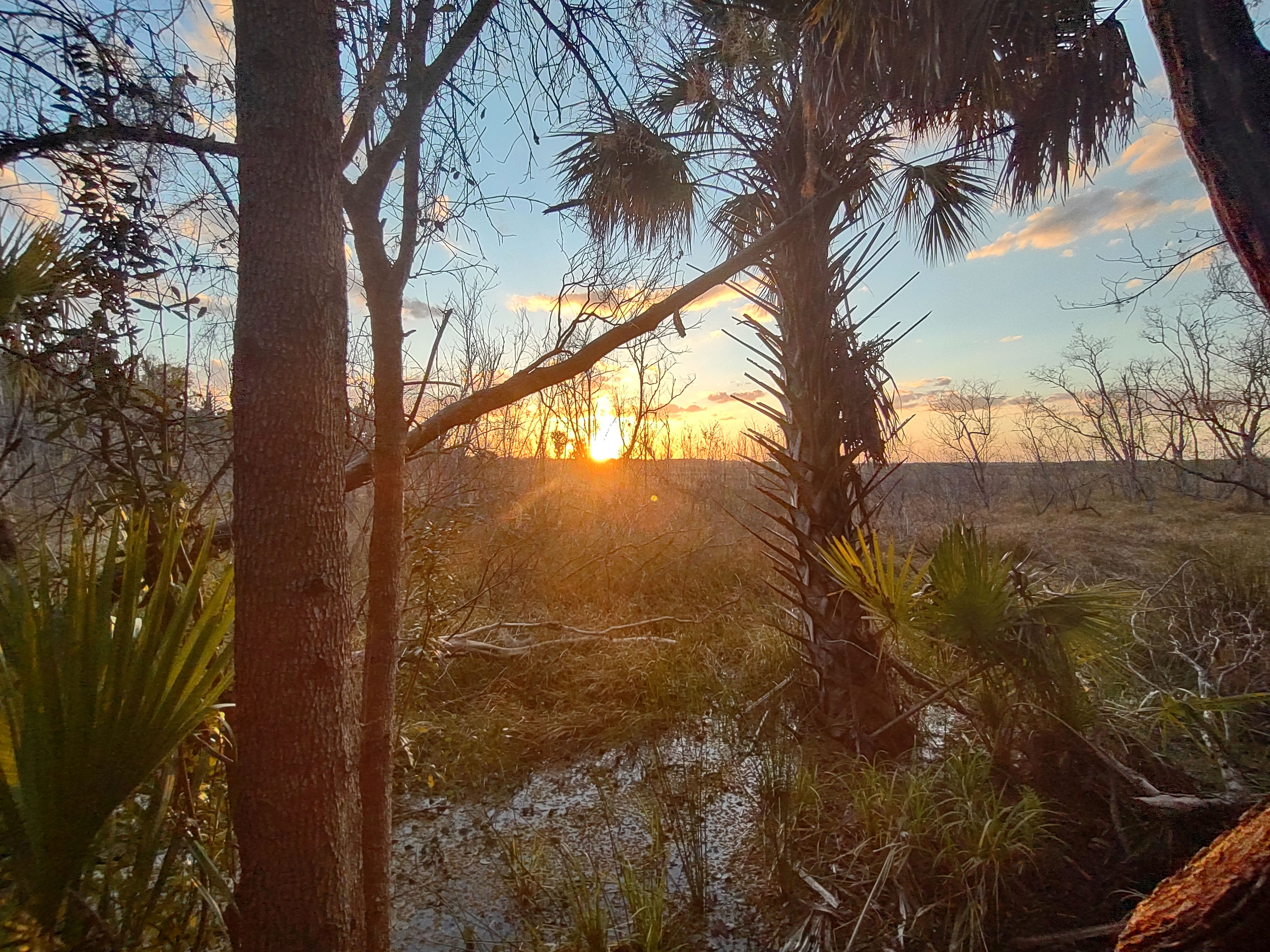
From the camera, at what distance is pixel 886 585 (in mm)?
2277

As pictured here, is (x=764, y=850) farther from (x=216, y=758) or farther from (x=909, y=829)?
(x=216, y=758)

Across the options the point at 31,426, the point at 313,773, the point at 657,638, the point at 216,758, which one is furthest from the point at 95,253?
the point at 657,638

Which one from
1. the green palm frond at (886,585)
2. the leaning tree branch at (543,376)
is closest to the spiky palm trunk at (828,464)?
the green palm frond at (886,585)

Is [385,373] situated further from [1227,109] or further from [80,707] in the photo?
[1227,109]

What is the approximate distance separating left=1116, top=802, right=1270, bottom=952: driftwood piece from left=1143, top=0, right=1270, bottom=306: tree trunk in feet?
4.53

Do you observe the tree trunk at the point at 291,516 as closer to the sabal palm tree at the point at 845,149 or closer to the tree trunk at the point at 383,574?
the tree trunk at the point at 383,574

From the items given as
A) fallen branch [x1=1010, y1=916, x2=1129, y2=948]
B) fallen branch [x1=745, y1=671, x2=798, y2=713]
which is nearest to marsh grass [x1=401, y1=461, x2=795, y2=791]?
fallen branch [x1=745, y1=671, x2=798, y2=713]

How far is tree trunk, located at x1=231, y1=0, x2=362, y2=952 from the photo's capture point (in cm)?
122

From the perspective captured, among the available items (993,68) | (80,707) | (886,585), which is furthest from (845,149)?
(80,707)

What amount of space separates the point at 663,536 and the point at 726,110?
15.6 feet

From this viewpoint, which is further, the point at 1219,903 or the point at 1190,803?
the point at 1190,803

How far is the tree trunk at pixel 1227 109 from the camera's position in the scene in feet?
5.42

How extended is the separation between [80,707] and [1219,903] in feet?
6.60

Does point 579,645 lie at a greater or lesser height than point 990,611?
lesser
